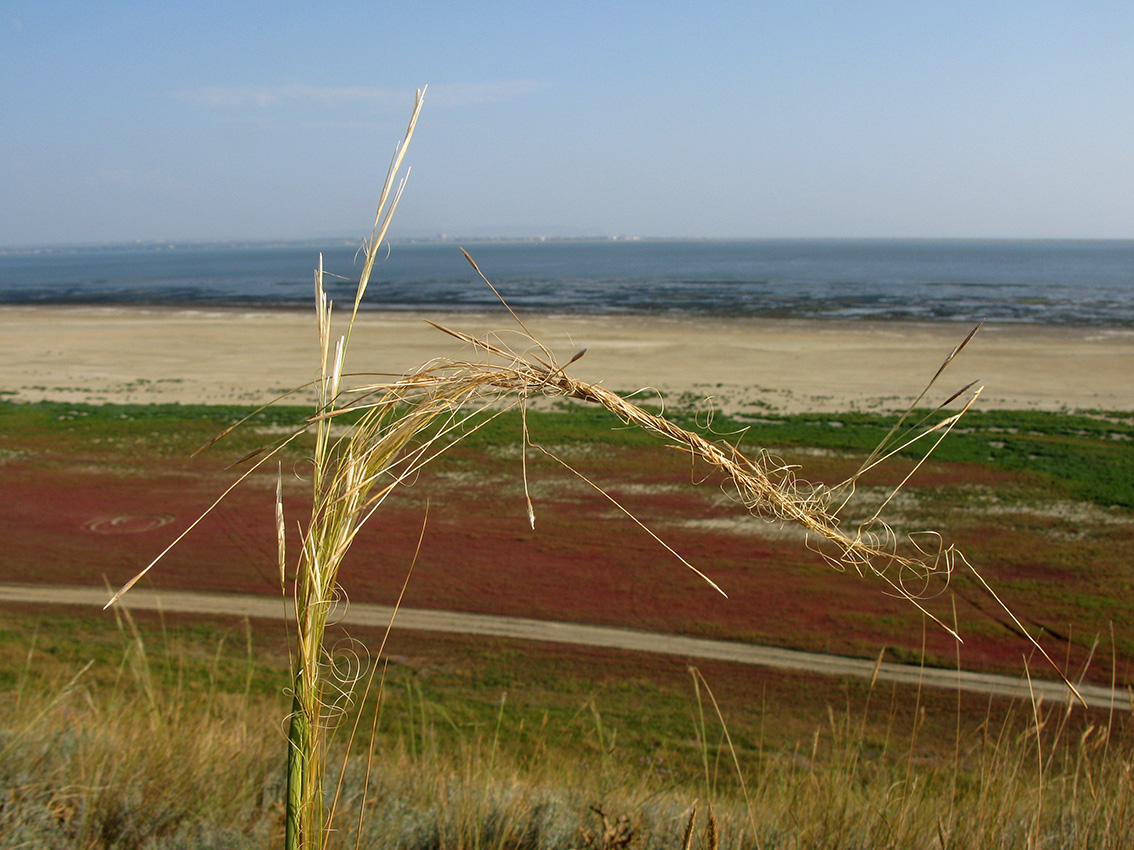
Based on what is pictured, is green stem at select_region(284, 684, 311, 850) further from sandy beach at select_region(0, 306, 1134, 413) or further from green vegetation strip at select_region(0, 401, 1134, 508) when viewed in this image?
sandy beach at select_region(0, 306, 1134, 413)

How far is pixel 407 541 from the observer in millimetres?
10953

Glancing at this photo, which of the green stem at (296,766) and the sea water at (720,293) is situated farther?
the sea water at (720,293)

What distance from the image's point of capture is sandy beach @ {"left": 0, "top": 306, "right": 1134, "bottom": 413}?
22.5 metres

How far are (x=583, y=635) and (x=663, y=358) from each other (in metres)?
22.4

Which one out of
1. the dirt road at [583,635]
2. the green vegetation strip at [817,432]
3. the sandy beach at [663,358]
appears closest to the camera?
the dirt road at [583,635]

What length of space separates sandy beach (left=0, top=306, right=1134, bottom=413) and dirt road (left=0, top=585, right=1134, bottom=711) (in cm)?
806

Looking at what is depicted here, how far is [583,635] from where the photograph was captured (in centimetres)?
845

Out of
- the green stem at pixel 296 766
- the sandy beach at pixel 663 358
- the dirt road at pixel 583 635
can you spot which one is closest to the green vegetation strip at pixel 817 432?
the sandy beach at pixel 663 358

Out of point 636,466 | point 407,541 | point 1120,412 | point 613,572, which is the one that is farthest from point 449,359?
point 1120,412

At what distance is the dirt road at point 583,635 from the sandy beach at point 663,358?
8.06 metres

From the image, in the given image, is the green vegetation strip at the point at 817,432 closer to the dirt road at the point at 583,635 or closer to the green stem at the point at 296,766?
the dirt road at the point at 583,635

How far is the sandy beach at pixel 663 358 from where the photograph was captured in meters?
22.5

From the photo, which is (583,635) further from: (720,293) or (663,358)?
(720,293)

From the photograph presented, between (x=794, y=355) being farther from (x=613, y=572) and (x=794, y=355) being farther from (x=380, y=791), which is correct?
(x=380, y=791)
